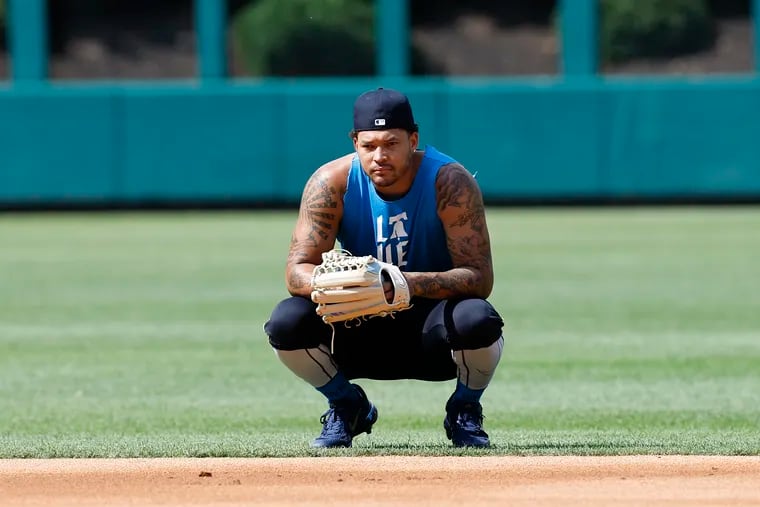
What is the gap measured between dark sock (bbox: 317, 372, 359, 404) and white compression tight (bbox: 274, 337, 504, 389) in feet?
0.10

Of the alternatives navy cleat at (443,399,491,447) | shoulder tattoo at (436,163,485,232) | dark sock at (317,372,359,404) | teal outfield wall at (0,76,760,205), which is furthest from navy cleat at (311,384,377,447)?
teal outfield wall at (0,76,760,205)

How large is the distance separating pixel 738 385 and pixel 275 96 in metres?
16.8

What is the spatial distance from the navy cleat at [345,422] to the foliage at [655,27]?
24.5 m

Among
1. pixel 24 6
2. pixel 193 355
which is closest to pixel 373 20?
pixel 24 6

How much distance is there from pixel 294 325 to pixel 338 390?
0.45 m

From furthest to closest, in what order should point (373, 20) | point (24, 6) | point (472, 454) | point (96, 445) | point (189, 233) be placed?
point (373, 20) < point (24, 6) < point (189, 233) < point (96, 445) < point (472, 454)

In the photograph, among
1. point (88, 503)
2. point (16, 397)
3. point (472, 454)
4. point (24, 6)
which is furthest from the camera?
point (24, 6)

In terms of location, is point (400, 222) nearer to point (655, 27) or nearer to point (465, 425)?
point (465, 425)

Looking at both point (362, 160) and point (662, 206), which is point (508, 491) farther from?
point (662, 206)

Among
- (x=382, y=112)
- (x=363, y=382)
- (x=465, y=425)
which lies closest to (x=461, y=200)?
(x=382, y=112)

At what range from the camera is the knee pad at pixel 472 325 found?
5.82 m

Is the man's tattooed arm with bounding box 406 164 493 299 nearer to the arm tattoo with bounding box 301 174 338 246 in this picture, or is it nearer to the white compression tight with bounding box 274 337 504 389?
the white compression tight with bounding box 274 337 504 389

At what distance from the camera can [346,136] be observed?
24.1 metres

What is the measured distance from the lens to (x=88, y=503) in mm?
4965
